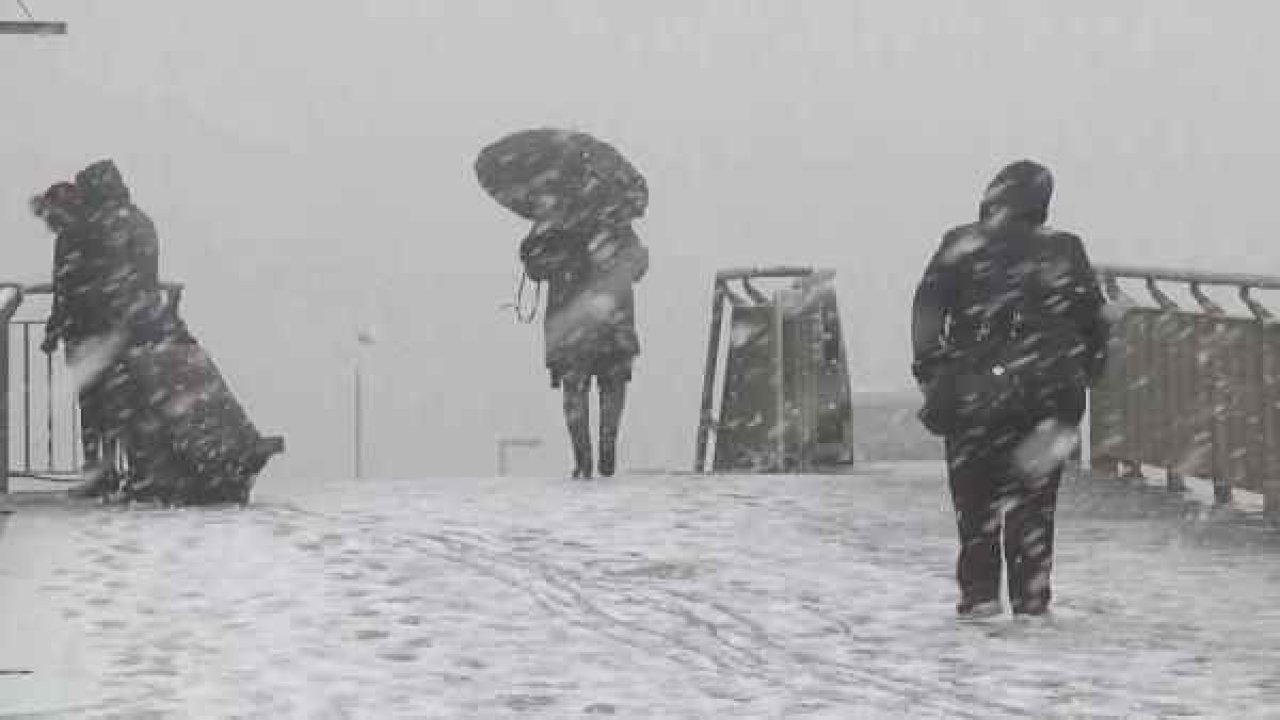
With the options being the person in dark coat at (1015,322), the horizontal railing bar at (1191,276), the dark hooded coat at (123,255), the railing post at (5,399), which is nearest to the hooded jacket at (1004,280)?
the person in dark coat at (1015,322)

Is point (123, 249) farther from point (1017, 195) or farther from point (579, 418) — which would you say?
point (1017, 195)

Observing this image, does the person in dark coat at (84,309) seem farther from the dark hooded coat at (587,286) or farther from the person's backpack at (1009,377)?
the person's backpack at (1009,377)

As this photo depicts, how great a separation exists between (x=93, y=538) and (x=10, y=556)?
0.76 meters

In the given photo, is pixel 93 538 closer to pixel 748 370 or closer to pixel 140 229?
pixel 140 229

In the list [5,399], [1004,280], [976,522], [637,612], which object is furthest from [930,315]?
[5,399]

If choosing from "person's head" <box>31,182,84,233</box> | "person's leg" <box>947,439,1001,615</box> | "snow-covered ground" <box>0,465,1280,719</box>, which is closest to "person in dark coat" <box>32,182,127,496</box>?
"person's head" <box>31,182,84,233</box>

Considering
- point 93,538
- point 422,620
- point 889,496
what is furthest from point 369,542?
point 889,496

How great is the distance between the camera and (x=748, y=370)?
15.8 meters

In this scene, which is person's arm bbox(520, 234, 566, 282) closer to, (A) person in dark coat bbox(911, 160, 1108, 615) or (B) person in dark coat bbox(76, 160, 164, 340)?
(B) person in dark coat bbox(76, 160, 164, 340)

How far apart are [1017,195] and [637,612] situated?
2112 mm

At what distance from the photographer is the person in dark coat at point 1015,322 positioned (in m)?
8.50

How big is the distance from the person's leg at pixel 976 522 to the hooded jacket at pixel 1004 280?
34 cm

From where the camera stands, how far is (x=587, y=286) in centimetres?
1398

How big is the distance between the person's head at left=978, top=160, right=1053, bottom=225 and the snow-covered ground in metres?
1.52
